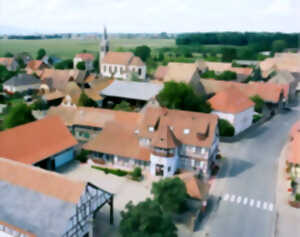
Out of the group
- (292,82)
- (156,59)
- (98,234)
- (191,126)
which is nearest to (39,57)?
(156,59)

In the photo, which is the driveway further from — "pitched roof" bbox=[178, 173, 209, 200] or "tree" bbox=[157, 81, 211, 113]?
"tree" bbox=[157, 81, 211, 113]

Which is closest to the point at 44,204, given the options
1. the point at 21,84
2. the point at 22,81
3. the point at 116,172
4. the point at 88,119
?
the point at 116,172

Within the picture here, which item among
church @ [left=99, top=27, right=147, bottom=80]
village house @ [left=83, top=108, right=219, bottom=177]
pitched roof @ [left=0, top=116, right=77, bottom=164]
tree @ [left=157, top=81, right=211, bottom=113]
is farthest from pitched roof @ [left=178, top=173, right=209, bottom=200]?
church @ [left=99, top=27, right=147, bottom=80]

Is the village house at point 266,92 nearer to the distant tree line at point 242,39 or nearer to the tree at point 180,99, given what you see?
the tree at point 180,99

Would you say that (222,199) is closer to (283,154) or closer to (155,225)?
(155,225)

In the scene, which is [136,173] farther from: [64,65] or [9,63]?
[9,63]

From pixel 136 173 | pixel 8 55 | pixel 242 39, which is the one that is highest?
pixel 242 39
